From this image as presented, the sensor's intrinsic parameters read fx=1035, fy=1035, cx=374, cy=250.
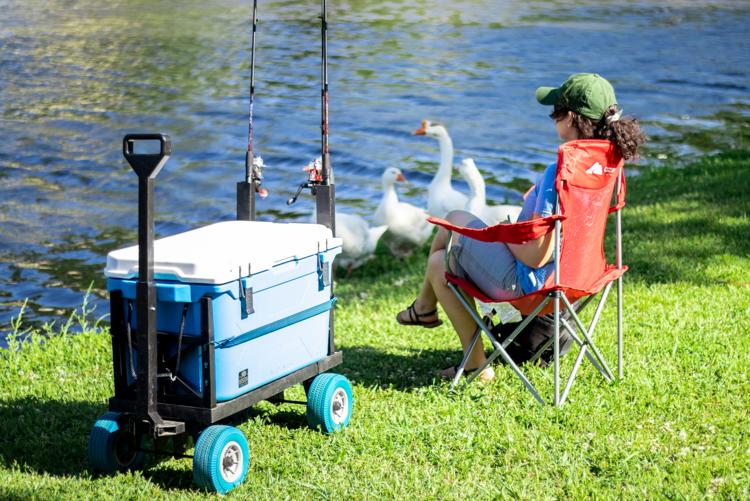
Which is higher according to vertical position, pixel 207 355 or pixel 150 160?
pixel 150 160

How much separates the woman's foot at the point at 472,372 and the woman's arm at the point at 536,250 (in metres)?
0.66

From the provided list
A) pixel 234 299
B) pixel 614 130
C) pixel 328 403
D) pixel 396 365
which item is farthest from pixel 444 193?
pixel 234 299

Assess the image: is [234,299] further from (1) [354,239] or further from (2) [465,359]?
(1) [354,239]

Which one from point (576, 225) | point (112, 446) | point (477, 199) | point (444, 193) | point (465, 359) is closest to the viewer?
point (112, 446)

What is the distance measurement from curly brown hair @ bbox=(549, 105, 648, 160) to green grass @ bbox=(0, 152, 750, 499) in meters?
1.16

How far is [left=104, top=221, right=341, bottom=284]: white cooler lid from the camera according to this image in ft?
12.8

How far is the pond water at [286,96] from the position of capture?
36.7 ft

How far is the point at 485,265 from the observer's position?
484 centimetres

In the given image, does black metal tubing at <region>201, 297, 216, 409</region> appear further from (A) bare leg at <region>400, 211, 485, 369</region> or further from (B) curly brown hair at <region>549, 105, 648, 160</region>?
(B) curly brown hair at <region>549, 105, 648, 160</region>

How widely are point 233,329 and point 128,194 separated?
8.27 metres

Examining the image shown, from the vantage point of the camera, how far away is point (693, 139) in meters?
14.8

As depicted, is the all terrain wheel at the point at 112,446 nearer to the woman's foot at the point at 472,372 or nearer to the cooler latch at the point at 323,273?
the cooler latch at the point at 323,273

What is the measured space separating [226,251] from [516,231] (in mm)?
1245

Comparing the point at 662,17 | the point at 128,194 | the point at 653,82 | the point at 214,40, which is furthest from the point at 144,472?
the point at 662,17
